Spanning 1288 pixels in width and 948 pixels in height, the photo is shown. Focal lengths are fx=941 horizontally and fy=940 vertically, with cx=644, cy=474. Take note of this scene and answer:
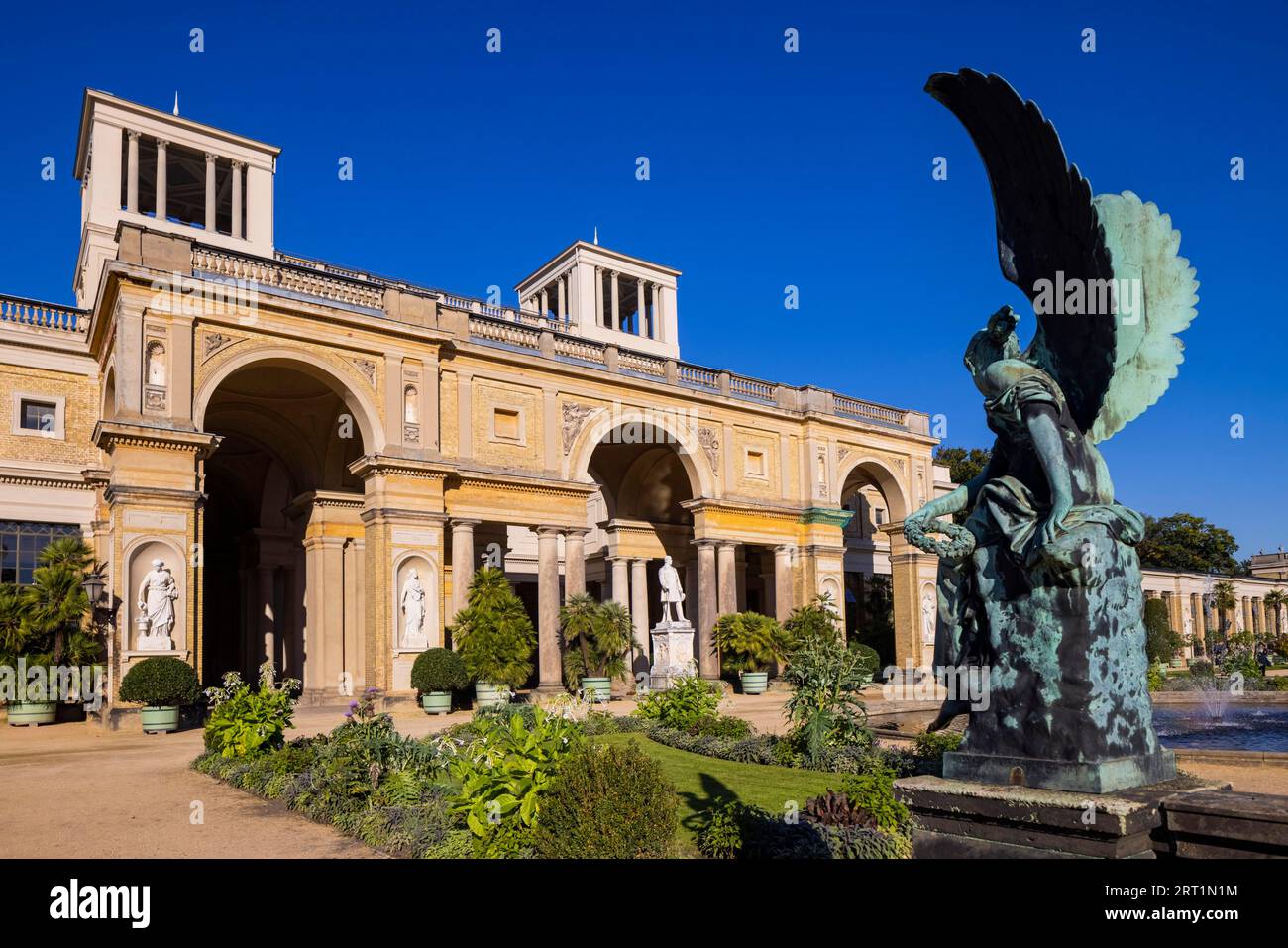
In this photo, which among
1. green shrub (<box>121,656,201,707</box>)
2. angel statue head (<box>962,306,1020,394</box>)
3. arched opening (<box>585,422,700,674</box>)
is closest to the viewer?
angel statue head (<box>962,306,1020,394</box>)

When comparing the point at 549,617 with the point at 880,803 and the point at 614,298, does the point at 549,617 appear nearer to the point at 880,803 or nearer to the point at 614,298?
Result: the point at 880,803

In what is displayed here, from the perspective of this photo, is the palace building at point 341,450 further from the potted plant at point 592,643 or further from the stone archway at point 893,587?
the potted plant at point 592,643

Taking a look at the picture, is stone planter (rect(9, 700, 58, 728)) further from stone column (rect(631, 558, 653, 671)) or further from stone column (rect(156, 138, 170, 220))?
stone column (rect(156, 138, 170, 220))

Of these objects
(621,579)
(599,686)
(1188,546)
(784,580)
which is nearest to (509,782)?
(599,686)

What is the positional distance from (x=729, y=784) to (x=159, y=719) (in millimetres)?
12508

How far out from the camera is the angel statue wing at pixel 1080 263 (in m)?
3.89

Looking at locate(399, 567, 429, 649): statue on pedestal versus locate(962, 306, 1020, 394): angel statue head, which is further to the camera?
locate(399, 567, 429, 649): statue on pedestal

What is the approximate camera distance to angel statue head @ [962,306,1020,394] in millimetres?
4316

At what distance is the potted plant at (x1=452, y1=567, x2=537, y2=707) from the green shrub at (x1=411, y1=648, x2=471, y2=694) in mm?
371

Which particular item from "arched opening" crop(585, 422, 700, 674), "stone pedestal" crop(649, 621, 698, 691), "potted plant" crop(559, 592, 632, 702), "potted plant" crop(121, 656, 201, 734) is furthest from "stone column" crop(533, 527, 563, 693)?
"potted plant" crop(121, 656, 201, 734)

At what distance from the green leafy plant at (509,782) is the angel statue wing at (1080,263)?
4911 millimetres
